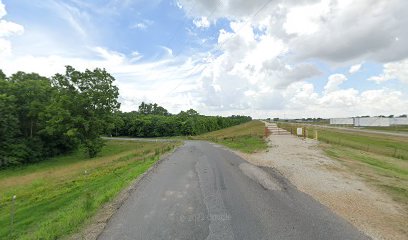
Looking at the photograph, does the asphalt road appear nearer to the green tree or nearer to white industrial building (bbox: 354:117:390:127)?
the green tree

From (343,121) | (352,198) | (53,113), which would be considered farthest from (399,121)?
(352,198)

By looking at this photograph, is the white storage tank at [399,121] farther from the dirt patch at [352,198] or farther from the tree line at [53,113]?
the dirt patch at [352,198]

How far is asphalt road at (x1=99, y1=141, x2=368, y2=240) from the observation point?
720 centimetres

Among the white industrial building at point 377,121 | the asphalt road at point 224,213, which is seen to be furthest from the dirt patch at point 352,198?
the white industrial building at point 377,121

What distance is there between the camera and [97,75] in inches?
1873

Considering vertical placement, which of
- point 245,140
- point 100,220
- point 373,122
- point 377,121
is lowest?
point 100,220

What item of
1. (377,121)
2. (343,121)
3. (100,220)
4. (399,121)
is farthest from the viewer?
(343,121)

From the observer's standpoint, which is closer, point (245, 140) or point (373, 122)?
point (245, 140)

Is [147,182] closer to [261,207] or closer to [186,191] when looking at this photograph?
[186,191]

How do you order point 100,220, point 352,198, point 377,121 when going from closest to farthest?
point 100,220, point 352,198, point 377,121

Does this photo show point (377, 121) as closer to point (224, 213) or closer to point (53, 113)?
point (53, 113)

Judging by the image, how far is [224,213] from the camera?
8.74 meters

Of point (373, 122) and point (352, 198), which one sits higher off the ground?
point (373, 122)

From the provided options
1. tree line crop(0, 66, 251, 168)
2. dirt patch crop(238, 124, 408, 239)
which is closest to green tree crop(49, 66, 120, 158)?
tree line crop(0, 66, 251, 168)
